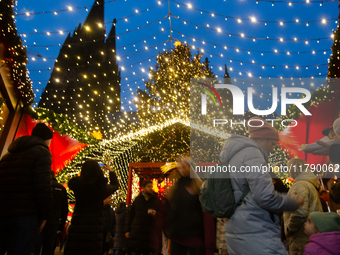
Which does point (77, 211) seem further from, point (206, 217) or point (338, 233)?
point (338, 233)

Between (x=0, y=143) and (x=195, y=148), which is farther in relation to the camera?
(x=195, y=148)

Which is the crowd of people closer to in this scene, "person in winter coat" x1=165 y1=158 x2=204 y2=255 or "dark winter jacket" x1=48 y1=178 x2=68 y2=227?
"person in winter coat" x1=165 y1=158 x2=204 y2=255

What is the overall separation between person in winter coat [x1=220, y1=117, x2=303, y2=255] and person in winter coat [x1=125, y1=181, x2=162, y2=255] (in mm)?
2314

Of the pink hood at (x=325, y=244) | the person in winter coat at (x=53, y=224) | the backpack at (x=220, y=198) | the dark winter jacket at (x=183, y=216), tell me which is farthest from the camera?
the person in winter coat at (x=53, y=224)

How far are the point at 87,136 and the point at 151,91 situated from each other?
9.20 meters

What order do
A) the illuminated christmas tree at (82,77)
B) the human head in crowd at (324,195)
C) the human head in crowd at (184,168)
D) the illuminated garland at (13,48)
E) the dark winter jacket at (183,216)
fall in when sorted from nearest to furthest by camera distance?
the dark winter jacket at (183,216) → the human head in crowd at (184,168) → the human head in crowd at (324,195) → the illuminated garland at (13,48) → the illuminated christmas tree at (82,77)

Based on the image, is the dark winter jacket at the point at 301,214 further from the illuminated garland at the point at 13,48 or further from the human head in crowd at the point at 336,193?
the illuminated garland at the point at 13,48

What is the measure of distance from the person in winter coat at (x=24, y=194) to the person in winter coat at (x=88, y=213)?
43 centimetres

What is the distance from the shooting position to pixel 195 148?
1372cm

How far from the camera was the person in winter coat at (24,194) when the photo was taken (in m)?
2.01

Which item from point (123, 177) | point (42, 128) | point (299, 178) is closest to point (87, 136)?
point (123, 177)

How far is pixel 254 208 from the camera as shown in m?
1.61

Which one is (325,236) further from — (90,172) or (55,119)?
(55,119)

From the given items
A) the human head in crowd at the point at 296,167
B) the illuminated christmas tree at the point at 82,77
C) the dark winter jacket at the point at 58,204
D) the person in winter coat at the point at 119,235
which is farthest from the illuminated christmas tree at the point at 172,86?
the illuminated christmas tree at the point at 82,77
